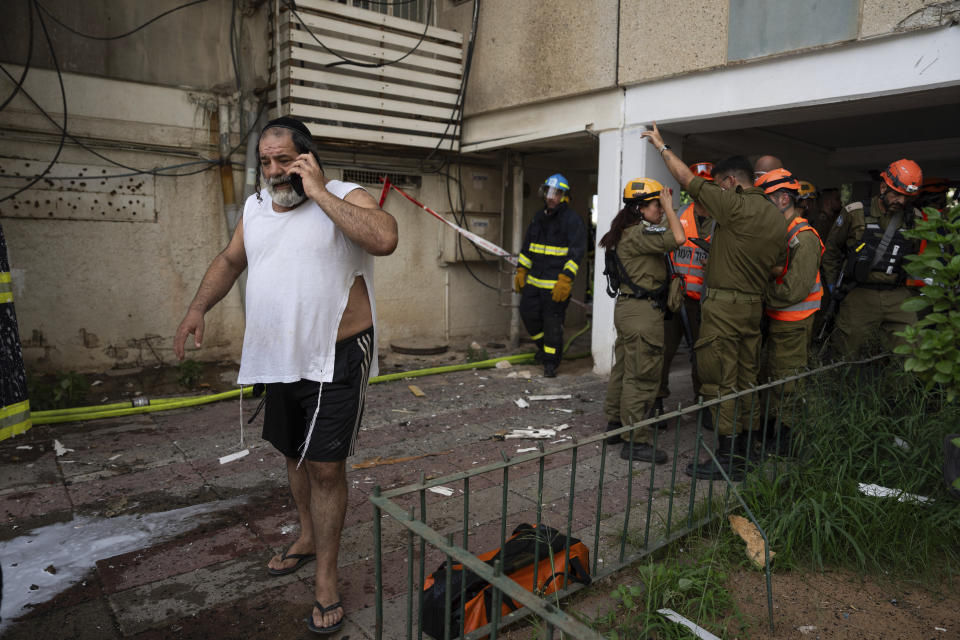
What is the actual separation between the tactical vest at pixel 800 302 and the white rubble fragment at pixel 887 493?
1347mm

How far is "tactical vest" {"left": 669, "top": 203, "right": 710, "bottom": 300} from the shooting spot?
5.04 meters

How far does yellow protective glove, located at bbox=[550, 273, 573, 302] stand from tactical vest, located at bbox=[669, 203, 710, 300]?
189cm

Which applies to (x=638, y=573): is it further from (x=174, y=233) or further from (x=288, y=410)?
(x=174, y=233)

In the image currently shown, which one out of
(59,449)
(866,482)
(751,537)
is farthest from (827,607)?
(59,449)

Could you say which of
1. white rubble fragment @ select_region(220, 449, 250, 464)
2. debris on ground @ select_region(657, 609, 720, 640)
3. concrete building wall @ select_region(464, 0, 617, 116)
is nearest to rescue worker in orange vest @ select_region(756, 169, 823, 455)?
debris on ground @ select_region(657, 609, 720, 640)

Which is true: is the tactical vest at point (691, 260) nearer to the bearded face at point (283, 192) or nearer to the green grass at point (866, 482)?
the green grass at point (866, 482)

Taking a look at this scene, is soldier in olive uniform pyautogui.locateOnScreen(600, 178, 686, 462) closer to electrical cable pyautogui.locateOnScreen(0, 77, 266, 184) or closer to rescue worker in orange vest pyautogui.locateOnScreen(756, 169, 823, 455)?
rescue worker in orange vest pyautogui.locateOnScreen(756, 169, 823, 455)

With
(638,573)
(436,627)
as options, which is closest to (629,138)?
(638,573)

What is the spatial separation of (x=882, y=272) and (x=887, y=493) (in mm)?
2119

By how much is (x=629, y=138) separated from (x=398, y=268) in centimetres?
335

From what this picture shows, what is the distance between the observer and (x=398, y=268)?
27.5 ft

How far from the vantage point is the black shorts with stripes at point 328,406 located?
2.56 metres

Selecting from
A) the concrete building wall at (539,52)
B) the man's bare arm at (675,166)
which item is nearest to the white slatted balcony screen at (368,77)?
the concrete building wall at (539,52)

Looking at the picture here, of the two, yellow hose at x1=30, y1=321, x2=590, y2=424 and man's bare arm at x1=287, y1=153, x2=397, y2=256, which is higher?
man's bare arm at x1=287, y1=153, x2=397, y2=256
